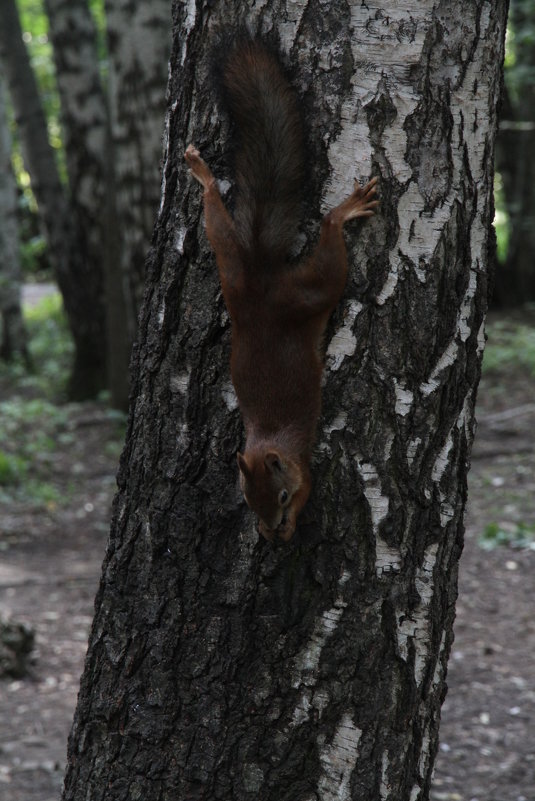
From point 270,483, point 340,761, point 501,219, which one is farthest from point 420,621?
point 501,219

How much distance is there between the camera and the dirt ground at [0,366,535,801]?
3906mm

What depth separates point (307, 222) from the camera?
192cm

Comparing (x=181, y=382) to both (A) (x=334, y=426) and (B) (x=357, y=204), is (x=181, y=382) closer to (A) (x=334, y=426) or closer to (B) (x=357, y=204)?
(A) (x=334, y=426)

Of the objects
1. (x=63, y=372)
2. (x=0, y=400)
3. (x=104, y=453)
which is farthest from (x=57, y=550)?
(x=63, y=372)

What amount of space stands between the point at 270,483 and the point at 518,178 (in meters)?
12.8

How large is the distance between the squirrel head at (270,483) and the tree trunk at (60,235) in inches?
359

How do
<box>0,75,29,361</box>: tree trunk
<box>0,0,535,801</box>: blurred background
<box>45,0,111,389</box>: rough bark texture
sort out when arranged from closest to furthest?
1. <box>0,0,535,801</box>: blurred background
2. <box>45,0,111,389</box>: rough bark texture
3. <box>0,75,29,361</box>: tree trunk

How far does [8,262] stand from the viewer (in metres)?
12.9

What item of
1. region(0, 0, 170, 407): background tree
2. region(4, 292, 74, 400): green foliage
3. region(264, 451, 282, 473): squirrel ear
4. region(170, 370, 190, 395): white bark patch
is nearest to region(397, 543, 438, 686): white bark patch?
region(264, 451, 282, 473): squirrel ear

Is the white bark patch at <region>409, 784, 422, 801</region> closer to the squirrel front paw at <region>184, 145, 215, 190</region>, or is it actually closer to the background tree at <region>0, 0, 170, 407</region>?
the squirrel front paw at <region>184, 145, 215, 190</region>

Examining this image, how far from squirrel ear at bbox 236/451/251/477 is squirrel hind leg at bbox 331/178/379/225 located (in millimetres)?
527

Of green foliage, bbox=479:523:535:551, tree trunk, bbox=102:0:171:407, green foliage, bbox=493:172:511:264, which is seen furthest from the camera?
green foliage, bbox=493:172:511:264

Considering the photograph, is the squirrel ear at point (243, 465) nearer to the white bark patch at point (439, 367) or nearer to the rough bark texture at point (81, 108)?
the white bark patch at point (439, 367)

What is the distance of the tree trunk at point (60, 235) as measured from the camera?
10680 millimetres
